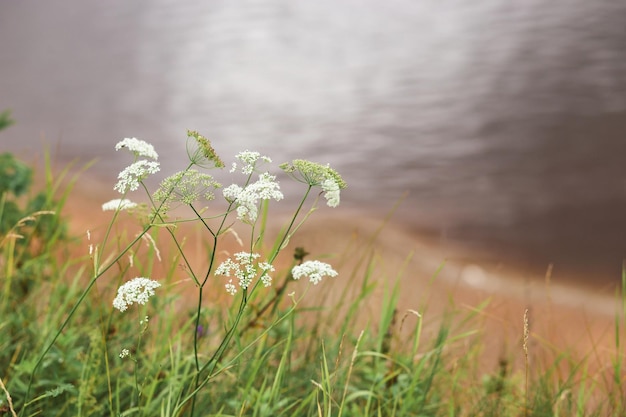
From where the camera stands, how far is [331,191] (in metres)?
1.44

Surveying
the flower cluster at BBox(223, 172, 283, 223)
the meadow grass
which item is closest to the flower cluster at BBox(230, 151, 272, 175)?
the flower cluster at BBox(223, 172, 283, 223)

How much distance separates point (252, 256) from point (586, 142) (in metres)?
6.38

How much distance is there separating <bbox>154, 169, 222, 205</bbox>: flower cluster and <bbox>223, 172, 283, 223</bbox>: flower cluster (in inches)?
2.6

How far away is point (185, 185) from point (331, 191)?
0.99 feet

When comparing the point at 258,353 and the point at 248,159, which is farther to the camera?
the point at 258,353

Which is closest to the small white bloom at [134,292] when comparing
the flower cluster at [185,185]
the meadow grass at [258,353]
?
the flower cluster at [185,185]

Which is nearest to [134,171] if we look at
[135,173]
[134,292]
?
[135,173]

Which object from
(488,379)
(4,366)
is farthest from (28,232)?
(488,379)

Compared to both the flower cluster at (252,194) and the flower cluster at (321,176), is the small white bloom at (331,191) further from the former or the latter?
the flower cluster at (252,194)

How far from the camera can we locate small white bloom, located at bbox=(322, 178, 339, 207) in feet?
4.67

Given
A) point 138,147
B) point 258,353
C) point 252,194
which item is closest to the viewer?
point 252,194

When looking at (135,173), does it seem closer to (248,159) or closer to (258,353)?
(248,159)

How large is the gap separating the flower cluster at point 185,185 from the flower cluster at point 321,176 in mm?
160

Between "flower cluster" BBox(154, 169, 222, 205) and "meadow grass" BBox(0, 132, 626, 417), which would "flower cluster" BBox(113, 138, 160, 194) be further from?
"meadow grass" BBox(0, 132, 626, 417)
